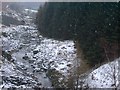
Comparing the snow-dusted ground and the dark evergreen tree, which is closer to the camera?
the snow-dusted ground

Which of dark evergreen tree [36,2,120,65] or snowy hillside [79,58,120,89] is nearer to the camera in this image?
snowy hillside [79,58,120,89]

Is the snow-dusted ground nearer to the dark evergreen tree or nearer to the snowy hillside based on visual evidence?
the dark evergreen tree

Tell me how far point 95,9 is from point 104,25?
22.6ft

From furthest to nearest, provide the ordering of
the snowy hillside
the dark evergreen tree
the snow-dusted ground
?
the dark evergreen tree < the snow-dusted ground < the snowy hillside

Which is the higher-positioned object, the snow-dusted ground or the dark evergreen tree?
the dark evergreen tree

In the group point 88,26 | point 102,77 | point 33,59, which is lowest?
point 102,77

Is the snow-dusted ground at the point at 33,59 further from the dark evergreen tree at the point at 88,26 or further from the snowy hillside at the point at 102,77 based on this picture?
the snowy hillside at the point at 102,77

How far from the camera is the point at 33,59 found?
5784 centimetres

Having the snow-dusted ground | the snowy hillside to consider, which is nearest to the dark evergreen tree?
the snow-dusted ground

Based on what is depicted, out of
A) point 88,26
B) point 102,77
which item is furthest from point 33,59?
point 102,77

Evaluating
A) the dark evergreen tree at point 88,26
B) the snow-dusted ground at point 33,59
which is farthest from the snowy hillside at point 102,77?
the snow-dusted ground at point 33,59

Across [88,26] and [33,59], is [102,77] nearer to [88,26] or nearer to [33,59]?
[88,26]

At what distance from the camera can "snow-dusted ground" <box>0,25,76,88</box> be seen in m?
45.8

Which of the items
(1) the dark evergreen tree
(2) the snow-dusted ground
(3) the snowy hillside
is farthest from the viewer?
(1) the dark evergreen tree
